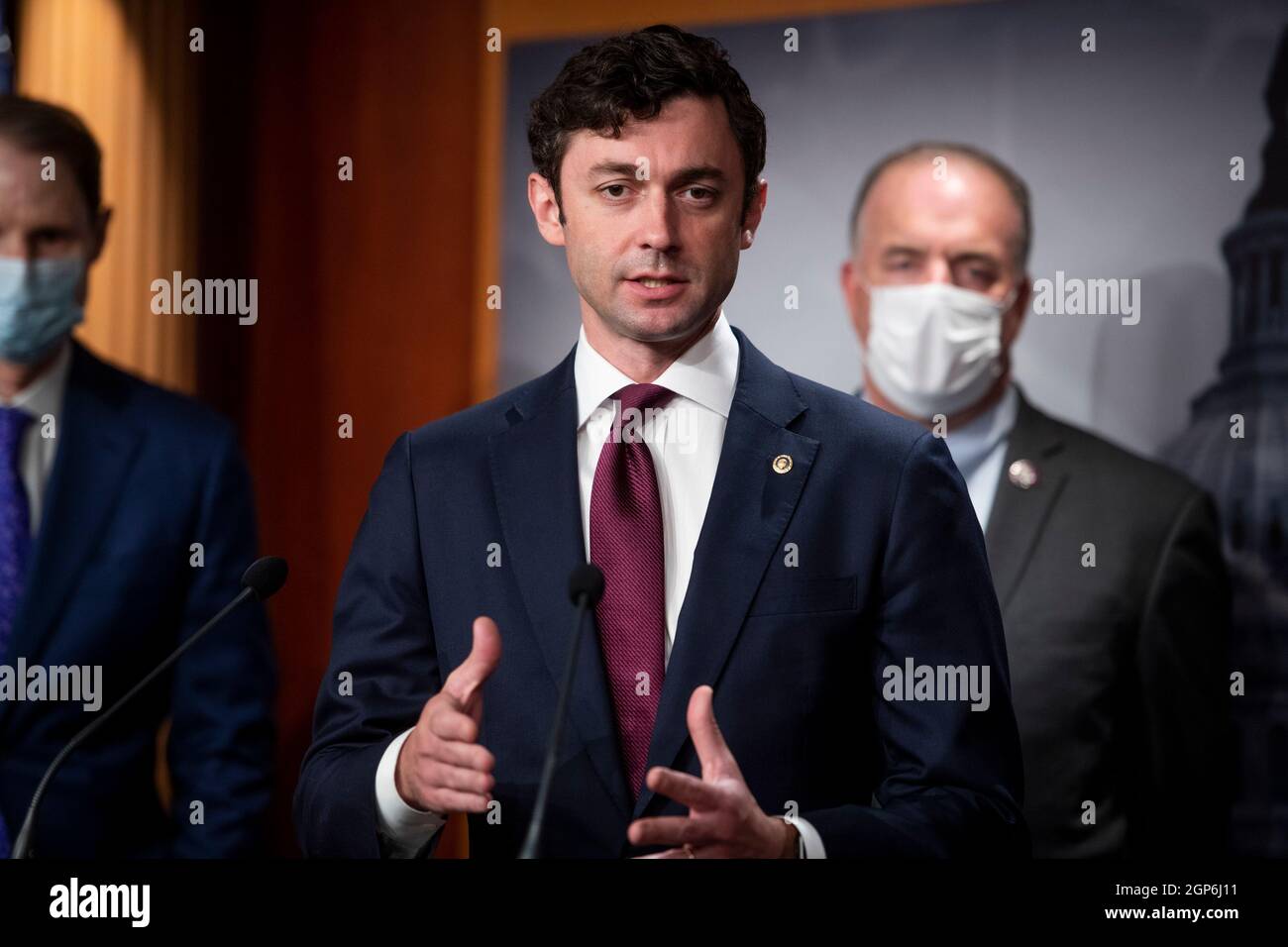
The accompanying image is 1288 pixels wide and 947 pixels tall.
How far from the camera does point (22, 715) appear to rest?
88.4 inches

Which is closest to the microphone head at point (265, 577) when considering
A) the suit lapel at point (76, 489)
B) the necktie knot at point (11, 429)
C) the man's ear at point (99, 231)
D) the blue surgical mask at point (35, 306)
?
the suit lapel at point (76, 489)

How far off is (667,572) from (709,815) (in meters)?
0.36

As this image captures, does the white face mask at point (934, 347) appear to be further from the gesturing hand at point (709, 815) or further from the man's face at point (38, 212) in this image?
the gesturing hand at point (709, 815)

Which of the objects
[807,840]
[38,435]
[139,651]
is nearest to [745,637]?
[807,840]

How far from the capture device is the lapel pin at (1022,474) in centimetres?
287

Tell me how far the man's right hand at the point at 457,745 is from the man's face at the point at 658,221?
1.42 ft

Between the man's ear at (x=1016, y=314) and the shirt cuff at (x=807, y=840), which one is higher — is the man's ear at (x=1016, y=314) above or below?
above

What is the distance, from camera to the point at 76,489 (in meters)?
2.36

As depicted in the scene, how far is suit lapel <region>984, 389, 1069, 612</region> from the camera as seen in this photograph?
2.79 metres

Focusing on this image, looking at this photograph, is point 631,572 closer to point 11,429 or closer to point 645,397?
point 645,397

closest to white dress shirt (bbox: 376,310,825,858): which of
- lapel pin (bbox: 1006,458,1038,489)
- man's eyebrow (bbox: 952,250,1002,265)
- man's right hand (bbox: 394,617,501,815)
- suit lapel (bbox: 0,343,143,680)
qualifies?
man's right hand (bbox: 394,617,501,815)

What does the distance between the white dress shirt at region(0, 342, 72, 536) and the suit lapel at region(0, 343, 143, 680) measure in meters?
0.02

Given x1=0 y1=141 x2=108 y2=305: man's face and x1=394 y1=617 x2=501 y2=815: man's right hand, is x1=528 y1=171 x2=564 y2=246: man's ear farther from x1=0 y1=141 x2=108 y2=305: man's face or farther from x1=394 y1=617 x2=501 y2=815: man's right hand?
x1=0 y1=141 x2=108 y2=305: man's face
